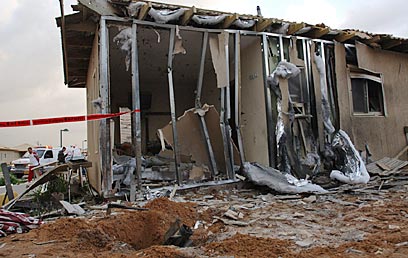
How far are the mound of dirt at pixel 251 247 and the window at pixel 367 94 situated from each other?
597 cm

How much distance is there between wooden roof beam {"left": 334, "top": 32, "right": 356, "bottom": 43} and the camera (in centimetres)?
752

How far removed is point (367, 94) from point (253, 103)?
→ 3.17m

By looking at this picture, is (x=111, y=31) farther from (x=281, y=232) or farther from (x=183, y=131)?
(x=281, y=232)

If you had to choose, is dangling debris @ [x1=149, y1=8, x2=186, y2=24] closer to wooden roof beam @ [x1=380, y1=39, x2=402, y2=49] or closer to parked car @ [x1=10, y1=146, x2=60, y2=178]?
wooden roof beam @ [x1=380, y1=39, x2=402, y2=49]

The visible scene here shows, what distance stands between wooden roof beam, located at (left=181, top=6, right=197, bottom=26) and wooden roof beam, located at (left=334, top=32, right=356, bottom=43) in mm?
3664

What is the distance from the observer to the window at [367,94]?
26.4 ft

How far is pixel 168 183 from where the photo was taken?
246 inches

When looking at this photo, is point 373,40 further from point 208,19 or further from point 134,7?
point 134,7

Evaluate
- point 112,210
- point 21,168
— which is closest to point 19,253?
point 112,210

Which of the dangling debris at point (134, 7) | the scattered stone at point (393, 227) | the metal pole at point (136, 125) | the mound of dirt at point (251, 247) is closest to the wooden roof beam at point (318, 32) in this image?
the dangling debris at point (134, 7)

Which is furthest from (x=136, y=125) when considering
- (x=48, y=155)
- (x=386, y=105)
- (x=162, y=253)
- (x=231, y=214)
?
(x=48, y=155)

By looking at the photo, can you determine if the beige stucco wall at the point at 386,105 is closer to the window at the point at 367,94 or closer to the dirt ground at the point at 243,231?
the window at the point at 367,94

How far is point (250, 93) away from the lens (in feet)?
24.5

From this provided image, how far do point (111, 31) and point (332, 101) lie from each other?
201 inches
